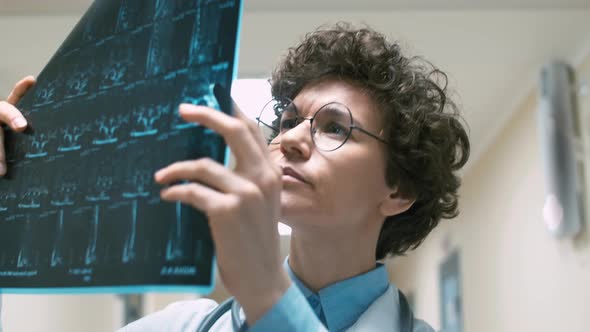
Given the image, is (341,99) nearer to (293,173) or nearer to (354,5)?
(293,173)

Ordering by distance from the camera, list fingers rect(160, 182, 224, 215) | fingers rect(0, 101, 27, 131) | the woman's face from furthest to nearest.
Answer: the woman's face
fingers rect(0, 101, 27, 131)
fingers rect(160, 182, 224, 215)

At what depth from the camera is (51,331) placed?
11.6 ft

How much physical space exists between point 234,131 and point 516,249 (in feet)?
11.1

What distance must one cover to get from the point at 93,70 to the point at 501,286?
3.57m

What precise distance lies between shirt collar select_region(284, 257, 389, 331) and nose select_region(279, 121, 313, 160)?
24cm

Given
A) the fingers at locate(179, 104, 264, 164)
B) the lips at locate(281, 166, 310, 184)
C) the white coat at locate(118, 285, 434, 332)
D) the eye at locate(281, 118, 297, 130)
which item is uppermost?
the eye at locate(281, 118, 297, 130)

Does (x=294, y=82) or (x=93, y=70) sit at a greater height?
(x=294, y=82)

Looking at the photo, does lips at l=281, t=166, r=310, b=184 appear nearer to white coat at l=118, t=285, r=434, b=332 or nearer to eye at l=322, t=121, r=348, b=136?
eye at l=322, t=121, r=348, b=136

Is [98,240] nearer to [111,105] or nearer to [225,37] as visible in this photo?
[111,105]

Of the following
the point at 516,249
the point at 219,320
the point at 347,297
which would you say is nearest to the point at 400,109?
the point at 347,297

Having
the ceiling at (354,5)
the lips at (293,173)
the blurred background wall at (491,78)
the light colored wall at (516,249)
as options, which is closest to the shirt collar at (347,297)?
the lips at (293,173)

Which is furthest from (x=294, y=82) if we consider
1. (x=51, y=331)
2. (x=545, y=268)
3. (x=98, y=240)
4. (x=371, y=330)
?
(x=51, y=331)

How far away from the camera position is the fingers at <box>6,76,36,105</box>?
97 cm

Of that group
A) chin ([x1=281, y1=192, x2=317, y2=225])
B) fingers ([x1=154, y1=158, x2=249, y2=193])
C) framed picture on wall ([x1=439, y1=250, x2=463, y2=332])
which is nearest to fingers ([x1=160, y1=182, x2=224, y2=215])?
fingers ([x1=154, y1=158, x2=249, y2=193])
